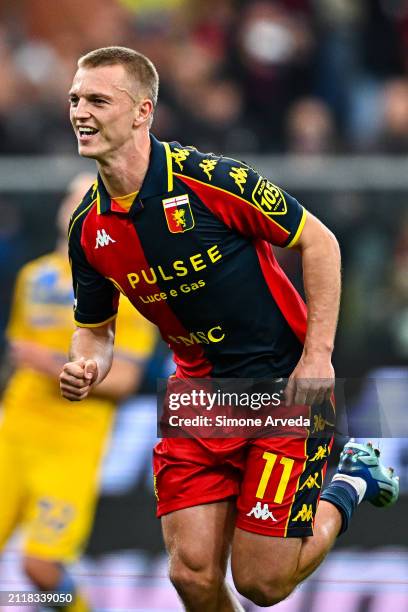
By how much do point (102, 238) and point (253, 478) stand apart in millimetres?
1165

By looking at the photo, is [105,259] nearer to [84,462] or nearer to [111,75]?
[111,75]

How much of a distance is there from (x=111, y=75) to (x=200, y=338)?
3.69 feet

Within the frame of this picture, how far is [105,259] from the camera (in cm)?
499

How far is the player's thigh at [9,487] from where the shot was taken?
23.2 feet

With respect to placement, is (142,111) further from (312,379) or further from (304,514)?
(304,514)

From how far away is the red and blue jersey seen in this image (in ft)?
16.0

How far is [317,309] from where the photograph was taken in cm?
492

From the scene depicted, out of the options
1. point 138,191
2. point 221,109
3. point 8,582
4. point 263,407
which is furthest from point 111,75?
point 221,109

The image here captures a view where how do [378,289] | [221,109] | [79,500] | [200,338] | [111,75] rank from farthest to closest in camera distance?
[221,109]
[378,289]
[79,500]
[200,338]
[111,75]

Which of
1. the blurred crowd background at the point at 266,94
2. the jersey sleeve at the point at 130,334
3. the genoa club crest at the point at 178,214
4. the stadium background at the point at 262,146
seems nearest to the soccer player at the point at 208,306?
the genoa club crest at the point at 178,214
